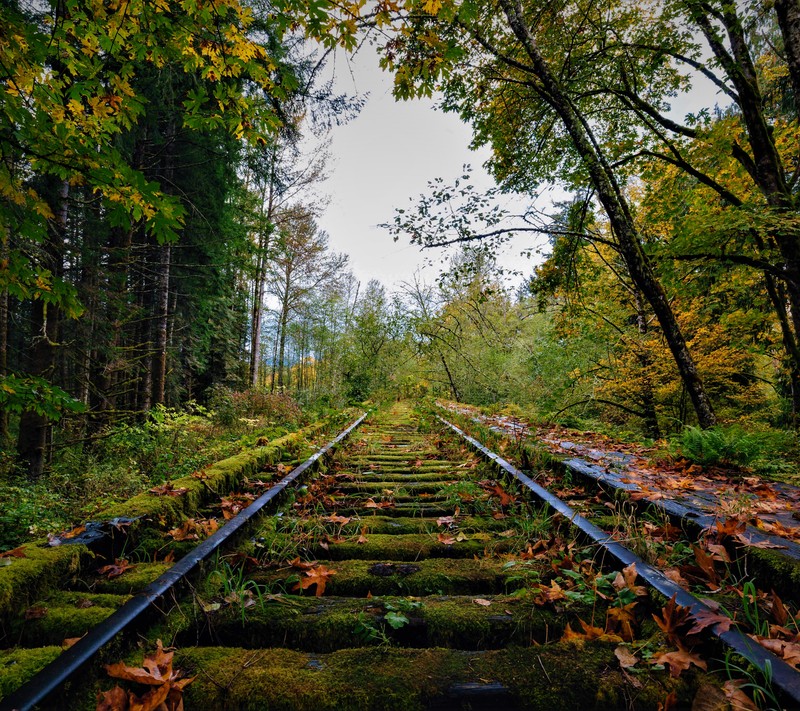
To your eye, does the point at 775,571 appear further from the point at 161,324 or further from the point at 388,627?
the point at 161,324

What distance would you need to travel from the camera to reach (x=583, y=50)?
23.7ft

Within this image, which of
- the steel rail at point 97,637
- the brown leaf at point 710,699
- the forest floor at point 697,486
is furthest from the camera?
the forest floor at point 697,486

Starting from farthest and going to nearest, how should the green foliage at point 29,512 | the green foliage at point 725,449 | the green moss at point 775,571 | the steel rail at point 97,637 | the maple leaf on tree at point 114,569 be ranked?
the green foliage at point 725,449 → the green foliage at point 29,512 → the maple leaf on tree at point 114,569 → the green moss at point 775,571 → the steel rail at point 97,637

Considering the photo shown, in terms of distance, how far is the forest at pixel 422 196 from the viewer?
2680 mm

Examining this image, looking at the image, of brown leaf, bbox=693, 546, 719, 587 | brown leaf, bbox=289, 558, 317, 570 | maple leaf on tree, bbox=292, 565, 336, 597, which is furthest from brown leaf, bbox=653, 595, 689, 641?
brown leaf, bbox=289, 558, 317, 570

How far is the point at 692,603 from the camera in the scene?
1439 millimetres

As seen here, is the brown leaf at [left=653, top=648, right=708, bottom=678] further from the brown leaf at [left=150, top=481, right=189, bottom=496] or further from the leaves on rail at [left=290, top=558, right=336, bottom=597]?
the brown leaf at [left=150, top=481, right=189, bottom=496]

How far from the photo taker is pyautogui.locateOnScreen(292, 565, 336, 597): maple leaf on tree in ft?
6.21

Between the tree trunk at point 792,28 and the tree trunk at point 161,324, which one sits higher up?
the tree trunk at point 792,28

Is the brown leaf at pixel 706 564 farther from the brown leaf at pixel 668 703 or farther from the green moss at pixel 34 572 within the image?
the green moss at pixel 34 572

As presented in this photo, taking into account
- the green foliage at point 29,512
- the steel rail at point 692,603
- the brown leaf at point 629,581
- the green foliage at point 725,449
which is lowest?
the green foliage at point 29,512

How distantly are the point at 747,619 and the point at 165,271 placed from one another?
11.8 meters

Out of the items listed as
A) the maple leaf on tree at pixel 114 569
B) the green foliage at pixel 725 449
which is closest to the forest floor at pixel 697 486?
the green foliage at pixel 725 449

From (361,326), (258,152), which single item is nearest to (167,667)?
(258,152)
